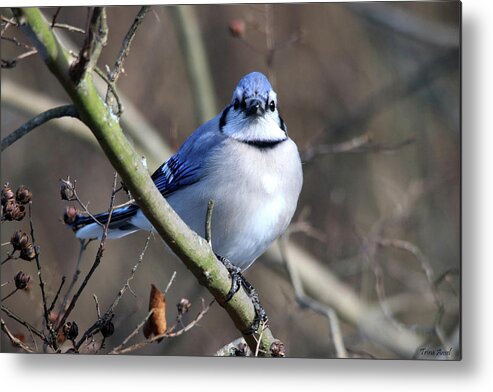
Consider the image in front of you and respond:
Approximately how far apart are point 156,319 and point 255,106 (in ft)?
2.37

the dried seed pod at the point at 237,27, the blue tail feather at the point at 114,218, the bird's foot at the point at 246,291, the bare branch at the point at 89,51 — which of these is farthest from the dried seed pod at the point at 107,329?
the dried seed pod at the point at 237,27

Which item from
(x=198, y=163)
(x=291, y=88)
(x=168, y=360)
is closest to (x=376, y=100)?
(x=291, y=88)

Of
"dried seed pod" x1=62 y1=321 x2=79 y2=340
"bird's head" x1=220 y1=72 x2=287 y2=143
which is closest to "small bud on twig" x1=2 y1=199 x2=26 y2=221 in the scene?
"dried seed pod" x1=62 y1=321 x2=79 y2=340

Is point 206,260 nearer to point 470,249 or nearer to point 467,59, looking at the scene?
point 470,249

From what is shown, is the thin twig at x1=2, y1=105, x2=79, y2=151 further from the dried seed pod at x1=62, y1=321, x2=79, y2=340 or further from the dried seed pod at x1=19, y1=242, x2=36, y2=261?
the dried seed pod at x1=62, y1=321, x2=79, y2=340

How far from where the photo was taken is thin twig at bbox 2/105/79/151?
1.75m

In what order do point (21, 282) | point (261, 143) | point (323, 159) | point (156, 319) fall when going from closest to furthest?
1. point (21, 282)
2. point (156, 319)
3. point (261, 143)
4. point (323, 159)

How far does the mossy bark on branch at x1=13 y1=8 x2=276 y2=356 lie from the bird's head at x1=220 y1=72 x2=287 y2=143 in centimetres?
51

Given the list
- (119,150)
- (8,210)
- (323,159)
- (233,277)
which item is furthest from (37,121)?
(323,159)

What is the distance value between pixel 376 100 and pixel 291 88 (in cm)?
31

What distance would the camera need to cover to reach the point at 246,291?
2.54m

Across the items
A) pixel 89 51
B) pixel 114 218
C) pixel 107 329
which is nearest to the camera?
pixel 89 51

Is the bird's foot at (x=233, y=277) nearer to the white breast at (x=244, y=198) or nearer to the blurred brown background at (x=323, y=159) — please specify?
the white breast at (x=244, y=198)

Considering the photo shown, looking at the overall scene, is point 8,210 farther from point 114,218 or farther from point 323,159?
point 323,159
